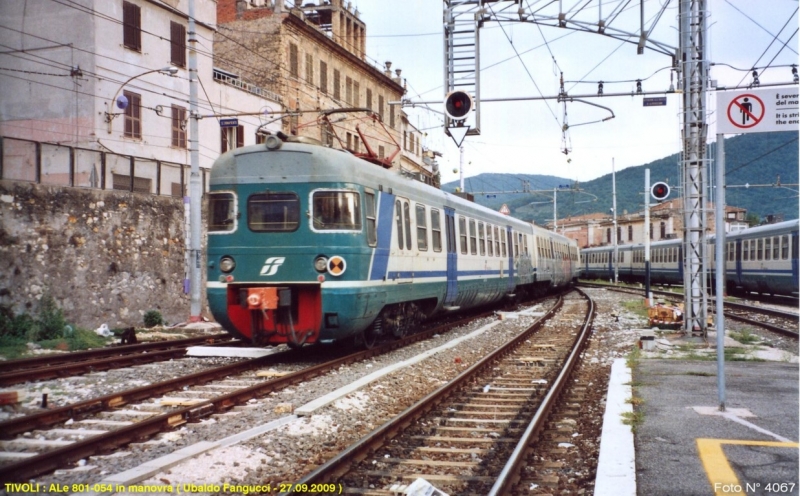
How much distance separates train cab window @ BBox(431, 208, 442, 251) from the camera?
1401 centimetres

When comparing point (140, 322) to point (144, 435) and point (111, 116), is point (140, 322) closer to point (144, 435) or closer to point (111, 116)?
point (111, 116)

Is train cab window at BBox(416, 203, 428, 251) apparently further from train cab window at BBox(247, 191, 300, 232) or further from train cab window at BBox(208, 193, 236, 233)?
train cab window at BBox(208, 193, 236, 233)

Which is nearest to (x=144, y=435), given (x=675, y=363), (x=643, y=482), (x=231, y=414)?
(x=231, y=414)

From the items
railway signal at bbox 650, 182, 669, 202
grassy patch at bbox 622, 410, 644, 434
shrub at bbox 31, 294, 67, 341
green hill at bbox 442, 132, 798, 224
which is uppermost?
green hill at bbox 442, 132, 798, 224

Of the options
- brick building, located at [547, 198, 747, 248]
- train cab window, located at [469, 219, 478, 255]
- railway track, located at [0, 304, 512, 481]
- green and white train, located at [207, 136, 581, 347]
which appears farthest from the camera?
brick building, located at [547, 198, 747, 248]

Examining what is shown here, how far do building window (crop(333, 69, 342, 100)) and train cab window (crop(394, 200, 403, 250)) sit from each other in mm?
24950

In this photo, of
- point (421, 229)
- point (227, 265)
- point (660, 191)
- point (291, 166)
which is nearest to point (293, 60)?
point (660, 191)

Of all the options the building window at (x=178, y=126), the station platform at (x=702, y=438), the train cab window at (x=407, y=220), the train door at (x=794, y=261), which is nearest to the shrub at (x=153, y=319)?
the train cab window at (x=407, y=220)

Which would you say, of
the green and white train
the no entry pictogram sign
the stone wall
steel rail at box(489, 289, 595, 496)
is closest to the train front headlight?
the green and white train

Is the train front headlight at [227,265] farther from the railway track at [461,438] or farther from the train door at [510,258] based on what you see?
the train door at [510,258]

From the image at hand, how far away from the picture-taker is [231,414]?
7.14 meters

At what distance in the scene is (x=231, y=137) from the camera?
1091 inches

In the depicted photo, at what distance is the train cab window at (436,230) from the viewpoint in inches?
551

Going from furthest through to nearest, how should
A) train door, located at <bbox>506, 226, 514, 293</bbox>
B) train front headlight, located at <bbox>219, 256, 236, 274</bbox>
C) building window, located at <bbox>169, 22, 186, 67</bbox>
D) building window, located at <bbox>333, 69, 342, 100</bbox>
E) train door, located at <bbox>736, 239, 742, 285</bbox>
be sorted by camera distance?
building window, located at <bbox>333, 69, 342, 100</bbox> → train door, located at <bbox>736, 239, 742, 285</bbox> → building window, located at <bbox>169, 22, 186, 67</bbox> → train door, located at <bbox>506, 226, 514, 293</bbox> → train front headlight, located at <bbox>219, 256, 236, 274</bbox>
